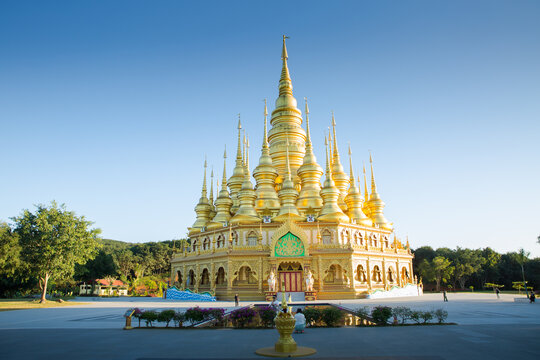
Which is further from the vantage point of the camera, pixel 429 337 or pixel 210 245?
pixel 210 245

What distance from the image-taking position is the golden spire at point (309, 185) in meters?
43.0

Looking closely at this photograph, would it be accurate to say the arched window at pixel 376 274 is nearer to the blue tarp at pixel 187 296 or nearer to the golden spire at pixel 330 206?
the golden spire at pixel 330 206

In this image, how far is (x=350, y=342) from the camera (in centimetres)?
1166

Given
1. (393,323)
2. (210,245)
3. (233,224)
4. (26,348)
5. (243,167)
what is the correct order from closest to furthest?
(26,348), (393,323), (233,224), (210,245), (243,167)

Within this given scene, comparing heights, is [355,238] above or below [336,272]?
above

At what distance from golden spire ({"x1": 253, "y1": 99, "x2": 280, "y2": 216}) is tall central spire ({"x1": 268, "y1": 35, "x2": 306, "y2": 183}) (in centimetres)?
262

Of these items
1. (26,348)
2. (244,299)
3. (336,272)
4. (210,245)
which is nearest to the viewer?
(26,348)

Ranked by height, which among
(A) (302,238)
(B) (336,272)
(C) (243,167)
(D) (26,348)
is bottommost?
(D) (26,348)

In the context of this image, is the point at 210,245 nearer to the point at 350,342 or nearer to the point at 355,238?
the point at 355,238

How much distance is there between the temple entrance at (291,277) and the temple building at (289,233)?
0.09 m

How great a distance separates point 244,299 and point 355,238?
14544 millimetres

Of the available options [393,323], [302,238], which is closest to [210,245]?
[302,238]

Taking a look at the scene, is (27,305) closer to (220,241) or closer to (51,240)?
(51,240)

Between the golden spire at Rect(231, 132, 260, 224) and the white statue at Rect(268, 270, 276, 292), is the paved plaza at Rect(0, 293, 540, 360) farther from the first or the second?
the golden spire at Rect(231, 132, 260, 224)
